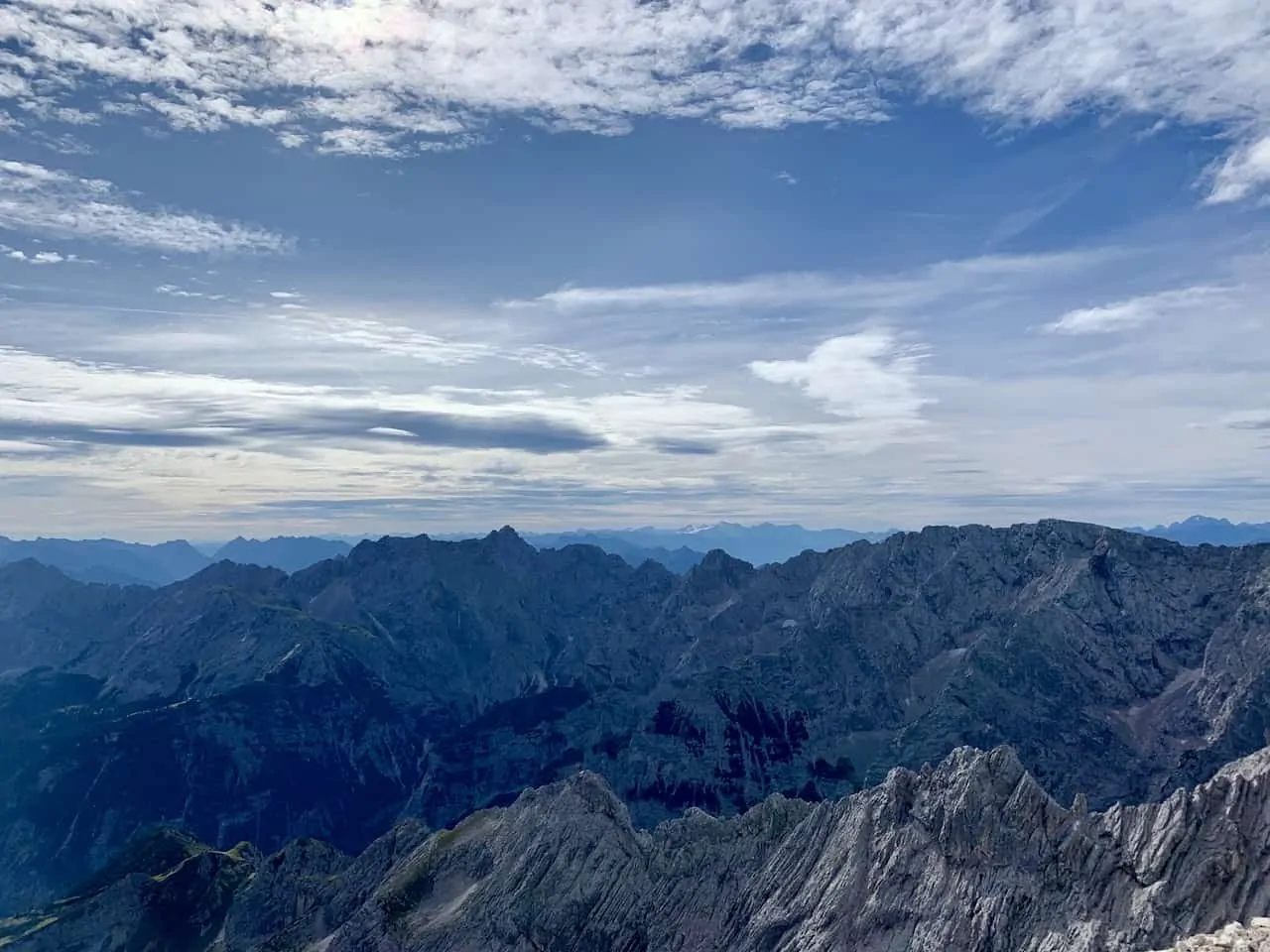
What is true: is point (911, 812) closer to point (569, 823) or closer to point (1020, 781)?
point (1020, 781)

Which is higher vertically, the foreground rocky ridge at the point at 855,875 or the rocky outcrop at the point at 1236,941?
the rocky outcrop at the point at 1236,941

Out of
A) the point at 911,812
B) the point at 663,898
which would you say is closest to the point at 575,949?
the point at 663,898

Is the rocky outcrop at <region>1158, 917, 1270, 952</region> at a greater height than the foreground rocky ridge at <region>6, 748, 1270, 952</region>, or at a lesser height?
greater

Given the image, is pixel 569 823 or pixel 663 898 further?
pixel 569 823

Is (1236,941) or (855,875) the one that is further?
(855,875)

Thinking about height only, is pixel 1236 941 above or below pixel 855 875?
above

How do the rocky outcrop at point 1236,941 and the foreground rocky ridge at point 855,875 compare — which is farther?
the foreground rocky ridge at point 855,875

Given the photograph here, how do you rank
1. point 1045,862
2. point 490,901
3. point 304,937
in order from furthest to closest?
point 304,937, point 490,901, point 1045,862

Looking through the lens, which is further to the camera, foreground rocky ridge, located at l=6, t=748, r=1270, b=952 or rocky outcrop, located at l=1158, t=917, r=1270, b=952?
foreground rocky ridge, located at l=6, t=748, r=1270, b=952
